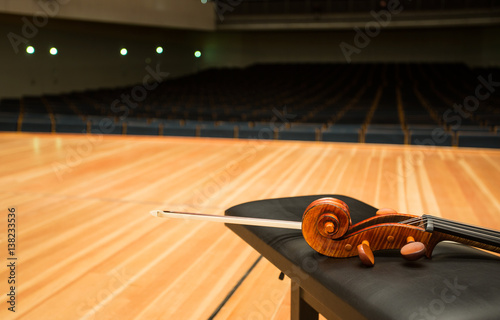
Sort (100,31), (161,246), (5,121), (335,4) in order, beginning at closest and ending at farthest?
(161,246) → (5,121) → (100,31) → (335,4)

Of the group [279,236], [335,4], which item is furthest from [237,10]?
[279,236]

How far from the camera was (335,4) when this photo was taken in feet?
18.0

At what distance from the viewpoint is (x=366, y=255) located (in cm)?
39

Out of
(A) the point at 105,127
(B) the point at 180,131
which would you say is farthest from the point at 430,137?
(A) the point at 105,127

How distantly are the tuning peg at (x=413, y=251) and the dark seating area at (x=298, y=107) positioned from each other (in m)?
1.69

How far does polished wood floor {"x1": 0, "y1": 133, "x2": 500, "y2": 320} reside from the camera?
2.26ft

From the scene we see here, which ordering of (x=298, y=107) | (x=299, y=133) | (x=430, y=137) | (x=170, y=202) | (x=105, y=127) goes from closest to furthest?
1. (x=170, y=202)
2. (x=430, y=137)
3. (x=299, y=133)
4. (x=105, y=127)
5. (x=298, y=107)

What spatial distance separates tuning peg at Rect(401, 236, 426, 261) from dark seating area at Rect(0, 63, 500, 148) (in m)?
1.69

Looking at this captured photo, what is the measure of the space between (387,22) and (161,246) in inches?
192

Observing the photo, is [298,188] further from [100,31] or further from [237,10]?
[237,10]

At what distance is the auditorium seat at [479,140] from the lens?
1864mm

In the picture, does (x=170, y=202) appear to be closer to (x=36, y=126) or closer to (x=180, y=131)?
(x=180, y=131)

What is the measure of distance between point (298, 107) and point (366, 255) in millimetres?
3028

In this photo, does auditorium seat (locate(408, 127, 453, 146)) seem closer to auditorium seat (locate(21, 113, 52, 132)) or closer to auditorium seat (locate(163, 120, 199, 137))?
auditorium seat (locate(163, 120, 199, 137))
